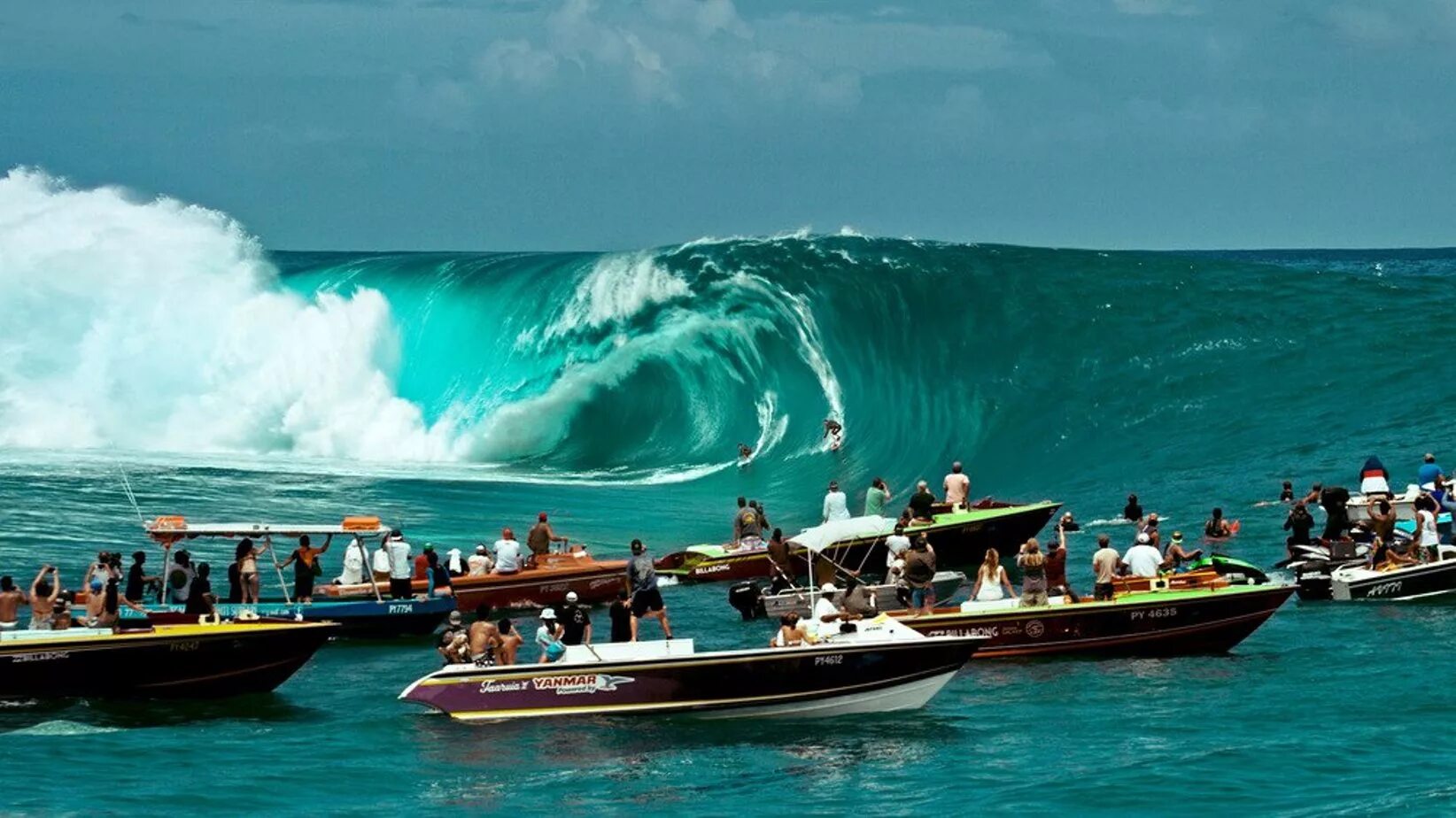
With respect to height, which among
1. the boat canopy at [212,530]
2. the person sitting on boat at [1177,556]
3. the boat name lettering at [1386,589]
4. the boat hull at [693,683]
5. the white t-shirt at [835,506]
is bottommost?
the boat hull at [693,683]

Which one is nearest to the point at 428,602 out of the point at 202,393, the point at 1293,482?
the point at 1293,482

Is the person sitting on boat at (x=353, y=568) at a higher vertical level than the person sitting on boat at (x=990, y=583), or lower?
higher

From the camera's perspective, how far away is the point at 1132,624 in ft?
78.4

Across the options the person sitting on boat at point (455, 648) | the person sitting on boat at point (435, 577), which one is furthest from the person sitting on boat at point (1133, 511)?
the person sitting on boat at point (455, 648)

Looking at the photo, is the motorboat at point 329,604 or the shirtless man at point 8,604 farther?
the motorboat at point 329,604

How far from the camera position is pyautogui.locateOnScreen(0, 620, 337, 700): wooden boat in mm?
21234

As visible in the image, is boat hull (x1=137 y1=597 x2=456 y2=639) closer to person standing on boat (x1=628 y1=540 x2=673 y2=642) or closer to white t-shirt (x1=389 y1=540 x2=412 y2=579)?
white t-shirt (x1=389 y1=540 x2=412 y2=579)

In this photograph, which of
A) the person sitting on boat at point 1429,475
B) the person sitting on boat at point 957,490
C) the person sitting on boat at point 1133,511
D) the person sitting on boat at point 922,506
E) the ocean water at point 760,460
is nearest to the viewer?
the ocean water at point 760,460

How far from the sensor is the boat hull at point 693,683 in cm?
2072

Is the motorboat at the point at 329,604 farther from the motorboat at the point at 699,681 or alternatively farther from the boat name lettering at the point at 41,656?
the motorboat at the point at 699,681

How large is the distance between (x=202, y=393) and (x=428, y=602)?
2769cm

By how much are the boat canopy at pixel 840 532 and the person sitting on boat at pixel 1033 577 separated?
256 centimetres

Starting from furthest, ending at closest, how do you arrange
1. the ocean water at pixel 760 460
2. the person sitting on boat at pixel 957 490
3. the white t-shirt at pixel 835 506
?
the white t-shirt at pixel 835 506, the person sitting on boat at pixel 957 490, the ocean water at pixel 760 460

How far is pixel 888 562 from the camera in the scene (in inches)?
1101
